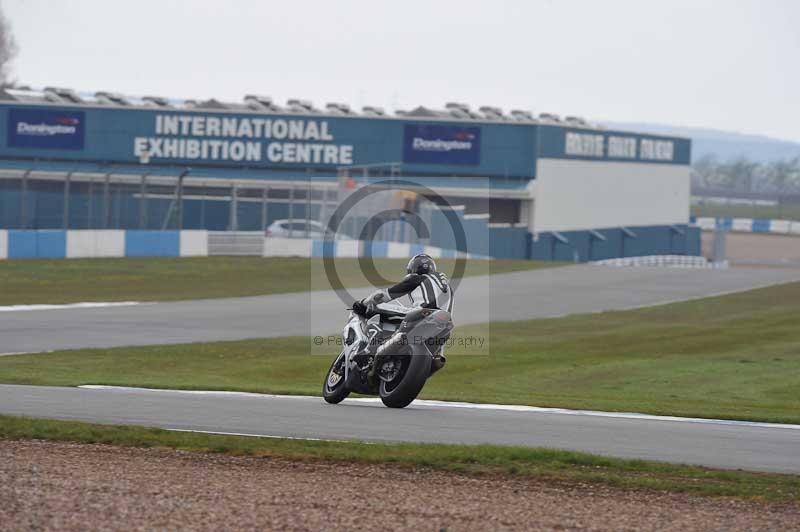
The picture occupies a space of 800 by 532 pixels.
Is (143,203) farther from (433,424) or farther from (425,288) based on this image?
(433,424)

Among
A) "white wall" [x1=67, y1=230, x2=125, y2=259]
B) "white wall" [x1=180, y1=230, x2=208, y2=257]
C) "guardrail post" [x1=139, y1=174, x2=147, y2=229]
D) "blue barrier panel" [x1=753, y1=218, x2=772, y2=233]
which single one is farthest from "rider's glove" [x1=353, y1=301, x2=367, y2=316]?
"blue barrier panel" [x1=753, y1=218, x2=772, y2=233]

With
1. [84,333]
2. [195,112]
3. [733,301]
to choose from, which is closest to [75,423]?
[84,333]

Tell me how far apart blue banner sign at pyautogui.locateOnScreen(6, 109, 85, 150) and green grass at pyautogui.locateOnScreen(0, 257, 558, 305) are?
90.0 ft

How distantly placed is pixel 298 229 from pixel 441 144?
23.2 meters

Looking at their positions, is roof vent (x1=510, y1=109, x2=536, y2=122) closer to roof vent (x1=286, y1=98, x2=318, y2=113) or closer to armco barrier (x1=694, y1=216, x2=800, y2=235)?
roof vent (x1=286, y1=98, x2=318, y2=113)

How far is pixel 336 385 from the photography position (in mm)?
13727

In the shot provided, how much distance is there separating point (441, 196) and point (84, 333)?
38339 mm

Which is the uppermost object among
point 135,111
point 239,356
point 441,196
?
point 135,111

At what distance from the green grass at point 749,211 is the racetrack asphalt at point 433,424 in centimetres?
11569

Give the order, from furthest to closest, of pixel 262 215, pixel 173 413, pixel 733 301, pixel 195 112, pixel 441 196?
pixel 195 112
pixel 441 196
pixel 262 215
pixel 733 301
pixel 173 413

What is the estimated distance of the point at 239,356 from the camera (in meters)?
19.8

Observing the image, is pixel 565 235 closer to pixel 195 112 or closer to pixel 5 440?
pixel 195 112

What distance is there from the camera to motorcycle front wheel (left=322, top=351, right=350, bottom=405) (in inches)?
→ 535

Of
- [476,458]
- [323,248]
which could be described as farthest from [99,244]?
[476,458]
